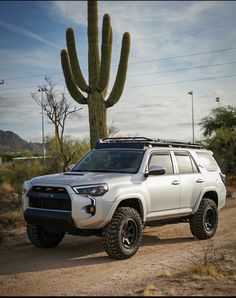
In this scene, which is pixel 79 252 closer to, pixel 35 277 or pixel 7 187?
pixel 35 277

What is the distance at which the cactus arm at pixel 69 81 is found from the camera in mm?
17109

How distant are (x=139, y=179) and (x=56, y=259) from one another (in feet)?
6.48

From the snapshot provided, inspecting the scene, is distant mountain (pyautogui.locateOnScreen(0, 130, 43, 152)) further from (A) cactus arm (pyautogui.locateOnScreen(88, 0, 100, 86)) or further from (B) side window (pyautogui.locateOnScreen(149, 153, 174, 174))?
(B) side window (pyautogui.locateOnScreen(149, 153, 174, 174))

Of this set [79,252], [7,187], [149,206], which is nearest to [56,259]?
[79,252]

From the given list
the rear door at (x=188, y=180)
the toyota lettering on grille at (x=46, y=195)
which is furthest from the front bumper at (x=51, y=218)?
A: the rear door at (x=188, y=180)

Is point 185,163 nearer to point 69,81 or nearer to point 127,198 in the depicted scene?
point 127,198

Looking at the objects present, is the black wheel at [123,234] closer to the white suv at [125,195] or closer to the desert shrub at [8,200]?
the white suv at [125,195]

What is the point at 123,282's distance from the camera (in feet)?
21.9

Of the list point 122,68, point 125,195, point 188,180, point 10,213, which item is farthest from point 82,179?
Answer: point 122,68

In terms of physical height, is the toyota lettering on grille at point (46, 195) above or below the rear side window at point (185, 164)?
below

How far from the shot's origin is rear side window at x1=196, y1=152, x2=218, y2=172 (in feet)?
35.4

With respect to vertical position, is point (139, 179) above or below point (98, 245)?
above

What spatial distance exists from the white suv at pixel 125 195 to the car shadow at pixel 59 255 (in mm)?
275

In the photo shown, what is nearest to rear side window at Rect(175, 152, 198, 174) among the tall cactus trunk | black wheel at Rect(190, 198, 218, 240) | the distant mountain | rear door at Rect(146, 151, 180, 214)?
rear door at Rect(146, 151, 180, 214)
